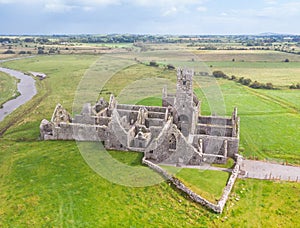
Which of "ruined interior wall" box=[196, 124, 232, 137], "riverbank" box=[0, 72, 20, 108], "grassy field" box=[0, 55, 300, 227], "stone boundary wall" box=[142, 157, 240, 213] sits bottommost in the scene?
"grassy field" box=[0, 55, 300, 227]

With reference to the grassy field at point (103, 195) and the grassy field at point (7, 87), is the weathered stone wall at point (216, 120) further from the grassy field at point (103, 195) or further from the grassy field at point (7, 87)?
the grassy field at point (7, 87)

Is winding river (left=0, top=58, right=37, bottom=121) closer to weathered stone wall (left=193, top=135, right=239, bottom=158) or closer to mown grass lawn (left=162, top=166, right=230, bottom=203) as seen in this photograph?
weathered stone wall (left=193, top=135, right=239, bottom=158)

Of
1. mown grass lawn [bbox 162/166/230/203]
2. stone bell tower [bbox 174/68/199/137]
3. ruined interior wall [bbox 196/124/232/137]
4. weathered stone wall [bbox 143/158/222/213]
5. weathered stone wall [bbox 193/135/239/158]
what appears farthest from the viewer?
stone bell tower [bbox 174/68/199/137]

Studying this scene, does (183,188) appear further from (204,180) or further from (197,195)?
(204,180)

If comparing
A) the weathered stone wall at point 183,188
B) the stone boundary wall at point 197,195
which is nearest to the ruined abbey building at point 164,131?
the weathered stone wall at point 183,188

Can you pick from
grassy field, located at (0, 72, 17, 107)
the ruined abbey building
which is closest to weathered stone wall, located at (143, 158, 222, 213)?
the ruined abbey building

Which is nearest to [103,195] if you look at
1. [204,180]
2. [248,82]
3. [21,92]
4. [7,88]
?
[204,180]
